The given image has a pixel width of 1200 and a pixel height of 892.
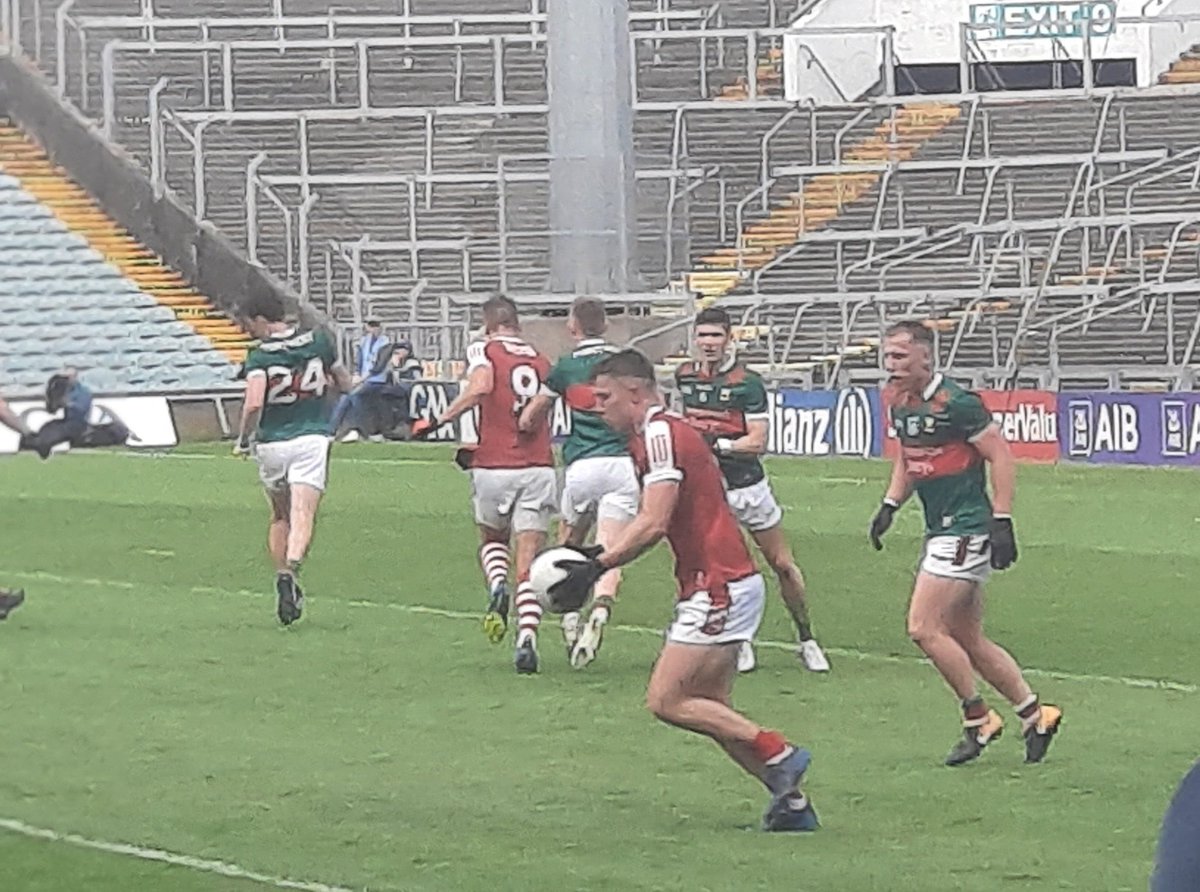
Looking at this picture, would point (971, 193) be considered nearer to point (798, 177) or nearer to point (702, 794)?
point (798, 177)

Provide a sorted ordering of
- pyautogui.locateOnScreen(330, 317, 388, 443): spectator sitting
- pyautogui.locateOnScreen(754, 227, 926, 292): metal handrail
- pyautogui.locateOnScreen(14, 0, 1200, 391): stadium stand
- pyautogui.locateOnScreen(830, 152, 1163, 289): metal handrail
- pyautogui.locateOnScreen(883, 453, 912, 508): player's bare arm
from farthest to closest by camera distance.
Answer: pyautogui.locateOnScreen(754, 227, 926, 292): metal handrail < pyautogui.locateOnScreen(14, 0, 1200, 391): stadium stand < pyautogui.locateOnScreen(830, 152, 1163, 289): metal handrail < pyautogui.locateOnScreen(330, 317, 388, 443): spectator sitting < pyautogui.locateOnScreen(883, 453, 912, 508): player's bare arm

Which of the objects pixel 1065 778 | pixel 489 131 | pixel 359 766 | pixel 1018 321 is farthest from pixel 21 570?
pixel 489 131

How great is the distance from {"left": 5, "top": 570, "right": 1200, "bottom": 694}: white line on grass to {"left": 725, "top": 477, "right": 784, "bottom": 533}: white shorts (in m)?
1.37

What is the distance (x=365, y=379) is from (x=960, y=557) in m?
24.1

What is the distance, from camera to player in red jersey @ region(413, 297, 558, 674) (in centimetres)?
1520

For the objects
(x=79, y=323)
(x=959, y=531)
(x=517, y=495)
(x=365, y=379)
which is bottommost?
(x=365, y=379)

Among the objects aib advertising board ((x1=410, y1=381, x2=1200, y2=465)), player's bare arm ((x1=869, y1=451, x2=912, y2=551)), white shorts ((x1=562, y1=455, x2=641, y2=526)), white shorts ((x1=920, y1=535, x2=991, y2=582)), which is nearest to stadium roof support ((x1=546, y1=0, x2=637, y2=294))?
aib advertising board ((x1=410, y1=381, x2=1200, y2=465))

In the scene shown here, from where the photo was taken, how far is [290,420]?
16.9m

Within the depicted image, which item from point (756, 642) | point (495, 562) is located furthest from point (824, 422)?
point (495, 562)

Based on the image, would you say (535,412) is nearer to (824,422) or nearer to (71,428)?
(71,428)

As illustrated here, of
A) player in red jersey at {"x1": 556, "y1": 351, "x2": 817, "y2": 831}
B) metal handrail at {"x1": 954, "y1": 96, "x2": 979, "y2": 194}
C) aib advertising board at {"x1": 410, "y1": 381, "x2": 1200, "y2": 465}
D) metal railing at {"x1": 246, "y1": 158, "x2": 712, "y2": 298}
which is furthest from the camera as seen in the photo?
metal handrail at {"x1": 954, "y1": 96, "x2": 979, "y2": 194}

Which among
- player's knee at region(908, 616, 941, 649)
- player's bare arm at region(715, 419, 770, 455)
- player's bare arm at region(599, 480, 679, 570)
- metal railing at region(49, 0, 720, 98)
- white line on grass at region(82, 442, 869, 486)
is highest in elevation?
metal railing at region(49, 0, 720, 98)

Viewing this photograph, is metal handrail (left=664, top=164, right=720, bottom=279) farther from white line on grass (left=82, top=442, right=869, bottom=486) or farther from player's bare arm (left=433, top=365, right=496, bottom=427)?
player's bare arm (left=433, top=365, right=496, bottom=427)

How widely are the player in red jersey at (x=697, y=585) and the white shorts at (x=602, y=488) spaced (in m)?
4.75
